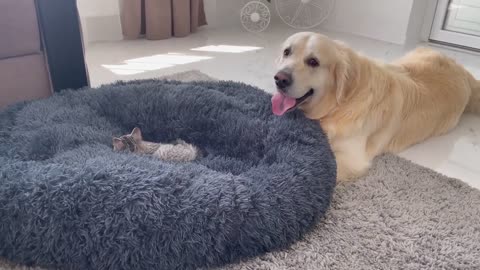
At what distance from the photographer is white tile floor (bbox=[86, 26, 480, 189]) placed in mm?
1770

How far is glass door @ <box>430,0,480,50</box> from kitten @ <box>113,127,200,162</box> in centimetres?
253

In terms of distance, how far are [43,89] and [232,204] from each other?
1.04 metres

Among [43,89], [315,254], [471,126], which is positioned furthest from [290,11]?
[315,254]

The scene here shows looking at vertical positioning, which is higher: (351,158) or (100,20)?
(100,20)

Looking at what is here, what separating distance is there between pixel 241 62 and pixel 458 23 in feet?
5.50

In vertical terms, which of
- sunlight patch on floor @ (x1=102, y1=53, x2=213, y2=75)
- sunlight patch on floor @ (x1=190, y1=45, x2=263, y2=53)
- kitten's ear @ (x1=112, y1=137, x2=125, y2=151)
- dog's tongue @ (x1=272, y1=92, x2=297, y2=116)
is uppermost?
dog's tongue @ (x1=272, y1=92, x2=297, y2=116)

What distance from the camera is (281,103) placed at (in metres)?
1.52

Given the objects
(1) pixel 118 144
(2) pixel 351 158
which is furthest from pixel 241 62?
(1) pixel 118 144

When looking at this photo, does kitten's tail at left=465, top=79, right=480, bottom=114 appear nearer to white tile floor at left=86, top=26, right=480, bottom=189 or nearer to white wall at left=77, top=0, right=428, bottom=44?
white tile floor at left=86, top=26, right=480, bottom=189

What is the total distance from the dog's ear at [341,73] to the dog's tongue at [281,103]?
0.16 m

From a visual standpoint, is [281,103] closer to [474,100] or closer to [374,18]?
[474,100]

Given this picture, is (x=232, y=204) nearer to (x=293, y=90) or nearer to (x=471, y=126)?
(x=293, y=90)

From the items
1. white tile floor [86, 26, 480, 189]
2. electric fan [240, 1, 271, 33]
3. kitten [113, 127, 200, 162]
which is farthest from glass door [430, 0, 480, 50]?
kitten [113, 127, 200, 162]

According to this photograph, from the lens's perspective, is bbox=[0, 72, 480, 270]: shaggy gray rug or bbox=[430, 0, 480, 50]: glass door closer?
bbox=[0, 72, 480, 270]: shaggy gray rug
